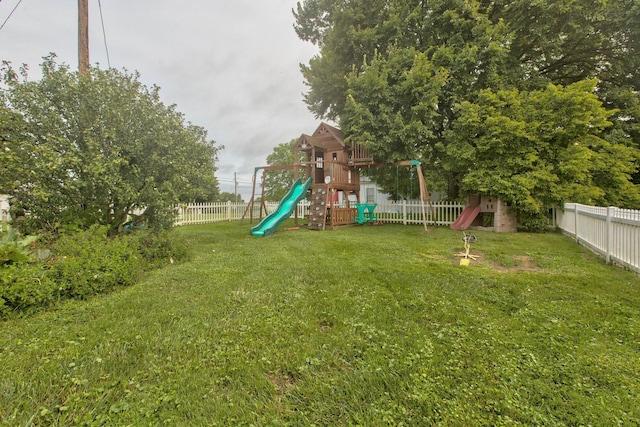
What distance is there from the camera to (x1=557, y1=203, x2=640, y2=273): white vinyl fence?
13.7ft

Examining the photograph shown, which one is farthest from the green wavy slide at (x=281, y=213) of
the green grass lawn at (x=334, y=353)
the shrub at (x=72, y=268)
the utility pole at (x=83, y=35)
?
the utility pole at (x=83, y=35)

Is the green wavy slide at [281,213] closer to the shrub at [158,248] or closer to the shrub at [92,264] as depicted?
the shrub at [158,248]

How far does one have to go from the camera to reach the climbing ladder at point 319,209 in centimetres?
1037

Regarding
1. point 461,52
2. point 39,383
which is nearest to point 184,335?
point 39,383

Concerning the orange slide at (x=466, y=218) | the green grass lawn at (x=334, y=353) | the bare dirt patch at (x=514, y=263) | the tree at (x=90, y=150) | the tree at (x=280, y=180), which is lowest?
the green grass lawn at (x=334, y=353)

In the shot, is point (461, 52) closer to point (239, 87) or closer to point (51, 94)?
point (239, 87)

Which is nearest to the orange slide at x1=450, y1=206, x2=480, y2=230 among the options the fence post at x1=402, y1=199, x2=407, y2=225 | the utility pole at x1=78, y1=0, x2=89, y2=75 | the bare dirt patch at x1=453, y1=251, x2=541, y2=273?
the fence post at x1=402, y1=199, x2=407, y2=225

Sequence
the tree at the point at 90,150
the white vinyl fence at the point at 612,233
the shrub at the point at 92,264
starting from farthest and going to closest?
the tree at the point at 90,150
the white vinyl fence at the point at 612,233
the shrub at the point at 92,264

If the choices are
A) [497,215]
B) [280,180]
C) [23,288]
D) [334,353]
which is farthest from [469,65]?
[280,180]

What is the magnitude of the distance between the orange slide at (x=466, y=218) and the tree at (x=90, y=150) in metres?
9.06

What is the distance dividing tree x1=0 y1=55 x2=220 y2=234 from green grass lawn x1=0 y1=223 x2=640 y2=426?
2048 mm

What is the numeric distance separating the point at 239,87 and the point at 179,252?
A: 1199 centimetres

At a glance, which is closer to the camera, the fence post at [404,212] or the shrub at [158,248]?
the shrub at [158,248]

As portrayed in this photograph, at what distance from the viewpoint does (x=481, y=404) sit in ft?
5.49
